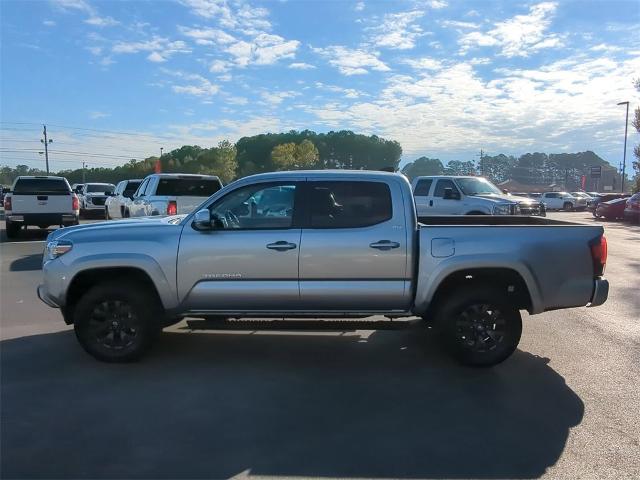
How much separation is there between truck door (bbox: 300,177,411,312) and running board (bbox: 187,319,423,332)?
153 millimetres

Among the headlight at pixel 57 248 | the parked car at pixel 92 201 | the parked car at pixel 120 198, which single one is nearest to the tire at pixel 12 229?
the parked car at pixel 120 198

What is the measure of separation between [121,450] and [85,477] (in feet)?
1.15

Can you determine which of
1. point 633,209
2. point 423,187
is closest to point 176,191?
point 423,187

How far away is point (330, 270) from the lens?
5395 mm

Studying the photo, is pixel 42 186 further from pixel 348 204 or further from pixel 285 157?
pixel 285 157

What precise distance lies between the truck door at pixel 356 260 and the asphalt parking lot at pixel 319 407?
17.8 inches

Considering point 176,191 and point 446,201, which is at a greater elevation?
point 176,191

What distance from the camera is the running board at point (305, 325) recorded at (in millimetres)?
5438

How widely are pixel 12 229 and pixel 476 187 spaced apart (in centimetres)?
1413

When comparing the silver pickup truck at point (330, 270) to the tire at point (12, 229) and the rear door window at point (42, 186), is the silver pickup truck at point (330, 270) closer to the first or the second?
the rear door window at point (42, 186)

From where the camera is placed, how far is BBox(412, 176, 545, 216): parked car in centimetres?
1377

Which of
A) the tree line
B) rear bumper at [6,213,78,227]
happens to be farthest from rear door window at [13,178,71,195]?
the tree line

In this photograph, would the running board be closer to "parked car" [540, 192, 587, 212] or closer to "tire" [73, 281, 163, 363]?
"tire" [73, 281, 163, 363]

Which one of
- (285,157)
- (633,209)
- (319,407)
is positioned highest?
(285,157)
